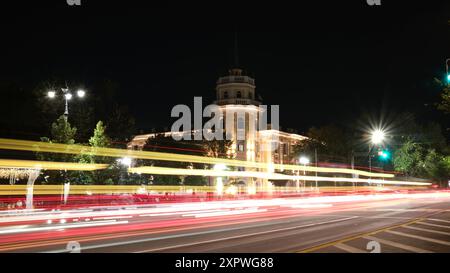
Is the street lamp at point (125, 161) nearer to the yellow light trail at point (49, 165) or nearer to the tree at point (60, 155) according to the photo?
the yellow light trail at point (49, 165)

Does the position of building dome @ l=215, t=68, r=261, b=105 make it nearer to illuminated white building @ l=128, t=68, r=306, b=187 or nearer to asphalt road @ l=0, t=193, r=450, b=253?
illuminated white building @ l=128, t=68, r=306, b=187

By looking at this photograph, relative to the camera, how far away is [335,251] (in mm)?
12461

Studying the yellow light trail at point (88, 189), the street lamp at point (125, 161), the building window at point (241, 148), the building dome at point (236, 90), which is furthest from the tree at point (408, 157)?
the street lamp at point (125, 161)

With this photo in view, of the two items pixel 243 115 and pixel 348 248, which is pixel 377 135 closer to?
pixel 348 248

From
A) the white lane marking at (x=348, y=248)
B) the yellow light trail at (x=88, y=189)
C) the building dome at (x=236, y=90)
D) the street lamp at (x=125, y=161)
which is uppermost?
the building dome at (x=236, y=90)

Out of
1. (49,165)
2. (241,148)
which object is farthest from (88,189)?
(241,148)

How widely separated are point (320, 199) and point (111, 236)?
31052 mm

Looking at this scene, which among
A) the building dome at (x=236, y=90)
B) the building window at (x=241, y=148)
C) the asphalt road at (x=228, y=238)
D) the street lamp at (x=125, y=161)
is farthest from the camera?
the building window at (x=241, y=148)

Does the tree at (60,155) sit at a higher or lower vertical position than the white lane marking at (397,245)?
higher

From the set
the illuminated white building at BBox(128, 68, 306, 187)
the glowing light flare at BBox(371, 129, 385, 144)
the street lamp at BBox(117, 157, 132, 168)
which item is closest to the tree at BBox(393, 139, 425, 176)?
the illuminated white building at BBox(128, 68, 306, 187)

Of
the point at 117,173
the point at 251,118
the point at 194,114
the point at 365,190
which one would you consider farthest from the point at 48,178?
the point at 194,114

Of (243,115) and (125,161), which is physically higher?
(243,115)

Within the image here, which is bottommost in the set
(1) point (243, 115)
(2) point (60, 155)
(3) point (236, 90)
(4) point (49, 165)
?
(4) point (49, 165)

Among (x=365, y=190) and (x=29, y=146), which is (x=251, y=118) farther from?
(x=29, y=146)
